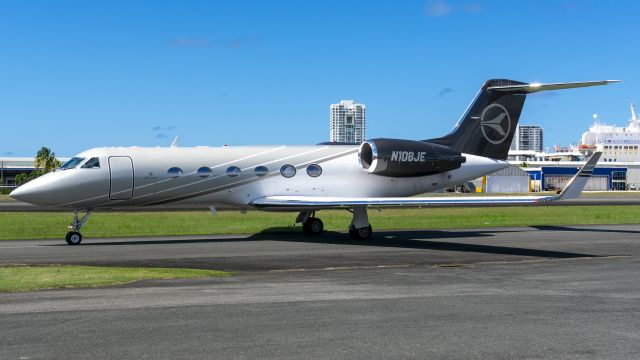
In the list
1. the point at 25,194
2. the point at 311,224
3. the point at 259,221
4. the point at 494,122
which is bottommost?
the point at 259,221

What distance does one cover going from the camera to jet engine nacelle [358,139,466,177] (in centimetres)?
2514

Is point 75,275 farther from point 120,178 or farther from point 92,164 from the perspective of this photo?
point 92,164

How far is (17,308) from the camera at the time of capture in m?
10.1

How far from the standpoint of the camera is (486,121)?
2752 cm

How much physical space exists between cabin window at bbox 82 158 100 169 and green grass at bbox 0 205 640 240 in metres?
4.18

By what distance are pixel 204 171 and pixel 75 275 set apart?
1014cm

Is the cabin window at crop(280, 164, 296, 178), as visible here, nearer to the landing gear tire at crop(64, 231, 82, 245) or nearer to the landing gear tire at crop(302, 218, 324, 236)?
the landing gear tire at crop(302, 218, 324, 236)

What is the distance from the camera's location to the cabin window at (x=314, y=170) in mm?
25133

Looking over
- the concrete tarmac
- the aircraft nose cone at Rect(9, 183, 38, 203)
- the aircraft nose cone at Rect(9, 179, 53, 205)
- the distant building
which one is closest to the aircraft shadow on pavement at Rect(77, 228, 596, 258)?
the concrete tarmac

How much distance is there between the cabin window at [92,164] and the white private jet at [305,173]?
0.03 meters

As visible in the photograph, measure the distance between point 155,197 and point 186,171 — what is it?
136cm

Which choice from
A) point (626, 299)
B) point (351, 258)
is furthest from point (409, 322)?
point (351, 258)

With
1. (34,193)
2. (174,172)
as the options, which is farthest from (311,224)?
(34,193)

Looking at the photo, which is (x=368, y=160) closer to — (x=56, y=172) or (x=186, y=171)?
(x=186, y=171)
